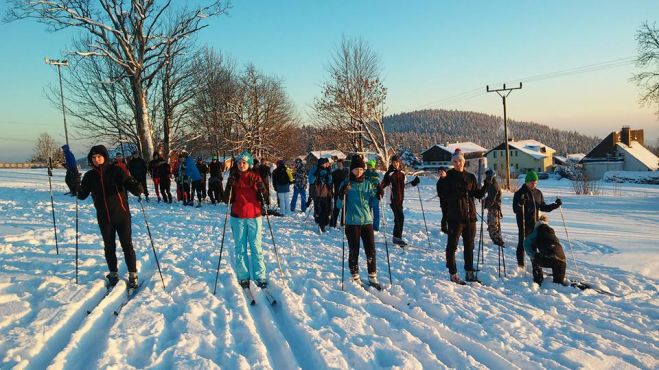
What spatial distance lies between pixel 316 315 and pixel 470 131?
18896cm

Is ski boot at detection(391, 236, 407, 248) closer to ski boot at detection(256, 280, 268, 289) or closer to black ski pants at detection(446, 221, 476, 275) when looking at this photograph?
black ski pants at detection(446, 221, 476, 275)

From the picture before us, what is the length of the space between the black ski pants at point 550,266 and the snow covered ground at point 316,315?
20 cm

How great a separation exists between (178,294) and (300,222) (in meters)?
6.91

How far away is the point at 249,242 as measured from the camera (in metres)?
6.06

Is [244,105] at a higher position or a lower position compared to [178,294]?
higher

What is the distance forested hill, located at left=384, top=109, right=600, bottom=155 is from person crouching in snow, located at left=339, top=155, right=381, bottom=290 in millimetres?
151674

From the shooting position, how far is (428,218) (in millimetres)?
13398

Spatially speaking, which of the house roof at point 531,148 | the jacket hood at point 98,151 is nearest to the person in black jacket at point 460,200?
the jacket hood at point 98,151

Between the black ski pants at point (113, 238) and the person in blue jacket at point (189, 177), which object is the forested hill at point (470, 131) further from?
the black ski pants at point (113, 238)

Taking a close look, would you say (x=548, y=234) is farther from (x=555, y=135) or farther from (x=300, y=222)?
(x=555, y=135)

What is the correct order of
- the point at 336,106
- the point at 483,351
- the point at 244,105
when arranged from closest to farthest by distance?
the point at 483,351
the point at 336,106
the point at 244,105

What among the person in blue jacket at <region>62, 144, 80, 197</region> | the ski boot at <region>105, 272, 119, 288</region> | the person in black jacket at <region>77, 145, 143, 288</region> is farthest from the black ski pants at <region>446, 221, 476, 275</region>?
the person in blue jacket at <region>62, 144, 80, 197</region>

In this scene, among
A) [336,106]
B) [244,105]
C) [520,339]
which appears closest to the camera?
[520,339]

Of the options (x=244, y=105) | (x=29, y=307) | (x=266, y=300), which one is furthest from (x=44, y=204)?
(x=244, y=105)
